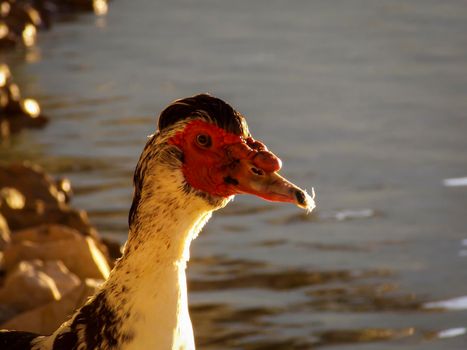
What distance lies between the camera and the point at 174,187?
9.60ft

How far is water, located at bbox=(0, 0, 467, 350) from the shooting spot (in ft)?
18.9

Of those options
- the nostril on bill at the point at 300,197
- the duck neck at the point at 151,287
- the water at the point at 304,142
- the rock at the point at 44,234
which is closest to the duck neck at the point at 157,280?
the duck neck at the point at 151,287

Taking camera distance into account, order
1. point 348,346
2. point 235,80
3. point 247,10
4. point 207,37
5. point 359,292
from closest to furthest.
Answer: point 348,346 → point 359,292 → point 235,80 → point 207,37 → point 247,10

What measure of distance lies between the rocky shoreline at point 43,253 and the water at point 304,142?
0.40m

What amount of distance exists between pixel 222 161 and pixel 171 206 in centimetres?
16

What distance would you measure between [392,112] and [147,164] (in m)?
6.22

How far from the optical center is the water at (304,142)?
576 cm

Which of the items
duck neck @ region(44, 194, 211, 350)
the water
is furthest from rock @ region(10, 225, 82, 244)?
duck neck @ region(44, 194, 211, 350)

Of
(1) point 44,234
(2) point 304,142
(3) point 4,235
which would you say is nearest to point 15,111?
(2) point 304,142

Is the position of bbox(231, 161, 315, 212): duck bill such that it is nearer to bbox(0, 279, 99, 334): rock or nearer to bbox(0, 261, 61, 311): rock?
bbox(0, 279, 99, 334): rock

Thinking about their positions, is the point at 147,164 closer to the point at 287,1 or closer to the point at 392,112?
the point at 392,112

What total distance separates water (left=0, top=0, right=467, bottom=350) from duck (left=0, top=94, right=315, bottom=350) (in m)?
2.45

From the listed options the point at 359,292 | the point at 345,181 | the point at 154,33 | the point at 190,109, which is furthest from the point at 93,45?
the point at 190,109

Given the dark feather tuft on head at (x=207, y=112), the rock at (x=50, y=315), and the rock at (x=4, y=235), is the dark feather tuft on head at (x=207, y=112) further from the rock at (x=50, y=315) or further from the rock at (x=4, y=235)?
the rock at (x=4, y=235)
